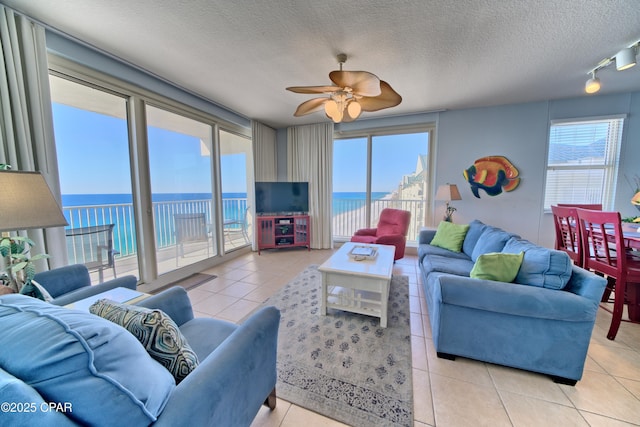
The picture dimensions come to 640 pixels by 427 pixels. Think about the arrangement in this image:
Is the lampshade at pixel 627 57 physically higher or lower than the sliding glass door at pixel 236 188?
higher

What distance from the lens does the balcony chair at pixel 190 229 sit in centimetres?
356

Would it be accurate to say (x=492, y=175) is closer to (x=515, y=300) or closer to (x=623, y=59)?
(x=623, y=59)

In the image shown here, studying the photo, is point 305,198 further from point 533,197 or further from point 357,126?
point 533,197

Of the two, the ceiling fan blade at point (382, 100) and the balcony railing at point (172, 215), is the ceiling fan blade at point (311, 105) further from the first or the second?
the balcony railing at point (172, 215)

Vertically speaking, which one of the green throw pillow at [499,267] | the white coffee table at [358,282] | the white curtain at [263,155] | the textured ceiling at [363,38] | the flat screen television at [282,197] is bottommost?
the white coffee table at [358,282]

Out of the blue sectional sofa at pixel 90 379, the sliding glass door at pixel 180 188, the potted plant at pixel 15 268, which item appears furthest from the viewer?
the sliding glass door at pixel 180 188

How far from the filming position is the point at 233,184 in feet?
15.2

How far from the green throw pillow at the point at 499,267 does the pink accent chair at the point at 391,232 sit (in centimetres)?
168

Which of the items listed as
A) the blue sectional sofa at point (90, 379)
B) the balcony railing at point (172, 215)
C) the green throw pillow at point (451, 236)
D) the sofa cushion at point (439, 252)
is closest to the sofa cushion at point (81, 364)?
the blue sectional sofa at point (90, 379)

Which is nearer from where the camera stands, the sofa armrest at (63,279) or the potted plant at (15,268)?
the potted plant at (15,268)

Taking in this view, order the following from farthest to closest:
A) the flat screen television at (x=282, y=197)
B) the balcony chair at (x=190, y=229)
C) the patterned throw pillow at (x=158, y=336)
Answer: the flat screen television at (x=282, y=197)
the balcony chair at (x=190, y=229)
the patterned throw pillow at (x=158, y=336)

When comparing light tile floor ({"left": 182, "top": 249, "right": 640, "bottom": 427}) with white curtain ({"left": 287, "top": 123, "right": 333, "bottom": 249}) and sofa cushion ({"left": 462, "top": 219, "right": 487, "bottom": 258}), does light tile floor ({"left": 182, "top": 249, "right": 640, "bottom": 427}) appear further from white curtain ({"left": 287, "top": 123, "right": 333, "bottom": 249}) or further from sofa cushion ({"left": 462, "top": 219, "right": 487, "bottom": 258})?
white curtain ({"left": 287, "top": 123, "right": 333, "bottom": 249})

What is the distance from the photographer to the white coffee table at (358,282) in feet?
6.75

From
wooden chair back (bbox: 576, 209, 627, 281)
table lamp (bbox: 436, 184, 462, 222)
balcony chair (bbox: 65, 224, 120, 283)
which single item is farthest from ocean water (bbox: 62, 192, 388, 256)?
wooden chair back (bbox: 576, 209, 627, 281)
